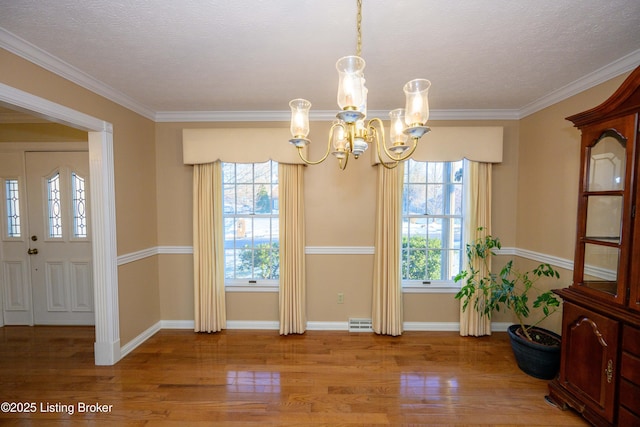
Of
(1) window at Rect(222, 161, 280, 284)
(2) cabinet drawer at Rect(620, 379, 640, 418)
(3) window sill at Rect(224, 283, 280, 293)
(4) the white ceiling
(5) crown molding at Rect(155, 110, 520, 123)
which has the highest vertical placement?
(4) the white ceiling

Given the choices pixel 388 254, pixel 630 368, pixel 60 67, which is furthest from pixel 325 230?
pixel 60 67

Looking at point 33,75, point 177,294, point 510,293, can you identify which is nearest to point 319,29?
point 33,75

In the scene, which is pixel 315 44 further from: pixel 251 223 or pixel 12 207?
pixel 12 207

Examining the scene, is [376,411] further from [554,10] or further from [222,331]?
[554,10]

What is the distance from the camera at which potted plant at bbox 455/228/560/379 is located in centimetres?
225

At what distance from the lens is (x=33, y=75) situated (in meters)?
1.87

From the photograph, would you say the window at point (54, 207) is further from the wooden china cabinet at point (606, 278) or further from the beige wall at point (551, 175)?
the beige wall at point (551, 175)

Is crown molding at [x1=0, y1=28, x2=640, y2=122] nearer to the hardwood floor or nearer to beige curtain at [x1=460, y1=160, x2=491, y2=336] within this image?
beige curtain at [x1=460, y1=160, x2=491, y2=336]

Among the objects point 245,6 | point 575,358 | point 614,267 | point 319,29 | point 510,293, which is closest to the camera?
point 245,6

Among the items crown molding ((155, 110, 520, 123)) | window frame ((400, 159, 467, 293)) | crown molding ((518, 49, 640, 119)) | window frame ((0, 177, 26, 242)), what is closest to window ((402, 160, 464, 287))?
window frame ((400, 159, 467, 293))

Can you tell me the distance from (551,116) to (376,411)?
317 centimetres

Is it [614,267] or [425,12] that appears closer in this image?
[425,12]

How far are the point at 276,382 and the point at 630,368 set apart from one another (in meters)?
2.38

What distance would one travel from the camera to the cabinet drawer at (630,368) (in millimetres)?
1512
